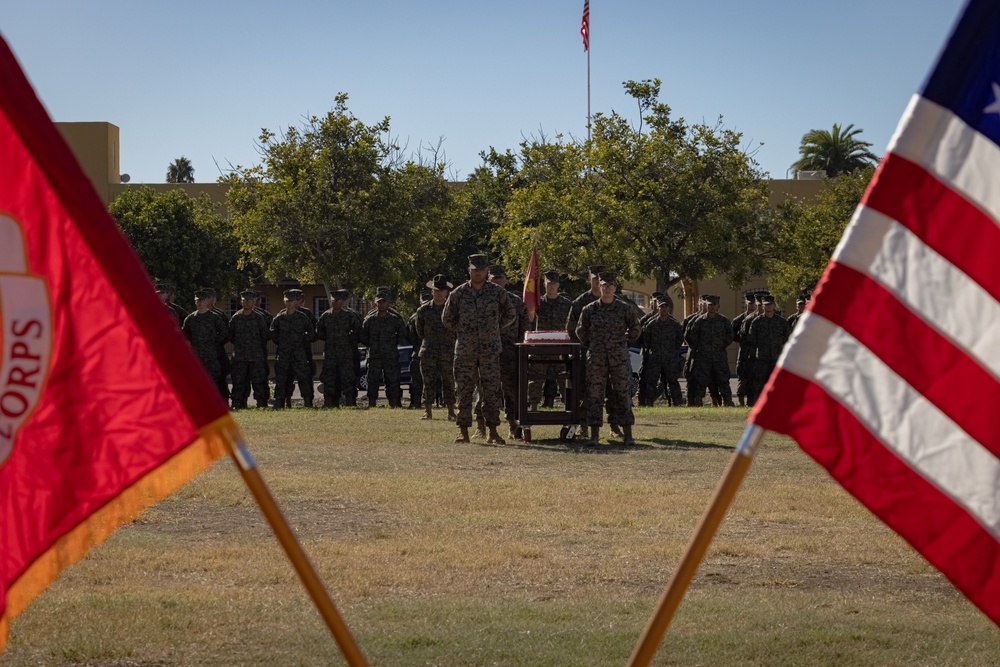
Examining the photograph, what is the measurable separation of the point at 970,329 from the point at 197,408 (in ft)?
6.68

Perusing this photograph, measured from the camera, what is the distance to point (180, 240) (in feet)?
164

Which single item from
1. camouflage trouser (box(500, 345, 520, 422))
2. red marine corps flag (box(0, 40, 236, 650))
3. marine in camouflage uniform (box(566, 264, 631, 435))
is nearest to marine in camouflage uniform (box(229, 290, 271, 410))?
marine in camouflage uniform (box(566, 264, 631, 435))

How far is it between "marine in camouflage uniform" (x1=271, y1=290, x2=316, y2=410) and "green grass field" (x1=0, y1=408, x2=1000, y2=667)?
1146 cm

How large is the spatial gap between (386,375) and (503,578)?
17.4m

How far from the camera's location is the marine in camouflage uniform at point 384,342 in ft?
85.4

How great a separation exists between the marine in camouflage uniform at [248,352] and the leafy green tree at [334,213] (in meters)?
13.4

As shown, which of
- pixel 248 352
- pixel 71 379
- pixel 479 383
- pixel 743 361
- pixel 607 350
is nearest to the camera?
pixel 71 379

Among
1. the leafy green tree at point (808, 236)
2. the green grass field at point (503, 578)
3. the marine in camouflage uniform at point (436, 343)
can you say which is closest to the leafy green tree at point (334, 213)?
the leafy green tree at point (808, 236)

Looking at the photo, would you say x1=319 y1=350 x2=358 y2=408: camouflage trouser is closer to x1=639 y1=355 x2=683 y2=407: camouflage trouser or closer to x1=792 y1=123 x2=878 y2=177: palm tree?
x1=639 y1=355 x2=683 y2=407: camouflage trouser

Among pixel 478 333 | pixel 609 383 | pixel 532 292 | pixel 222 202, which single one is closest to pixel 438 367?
pixel 532 292

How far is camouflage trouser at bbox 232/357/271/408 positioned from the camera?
25938mm

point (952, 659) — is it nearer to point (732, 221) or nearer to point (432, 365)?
point (432, 365)

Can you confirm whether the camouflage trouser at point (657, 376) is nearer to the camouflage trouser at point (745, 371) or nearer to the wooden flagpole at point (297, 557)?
the camouflage trouser at point (745, 371)

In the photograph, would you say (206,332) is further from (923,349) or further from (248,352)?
(923,349)
